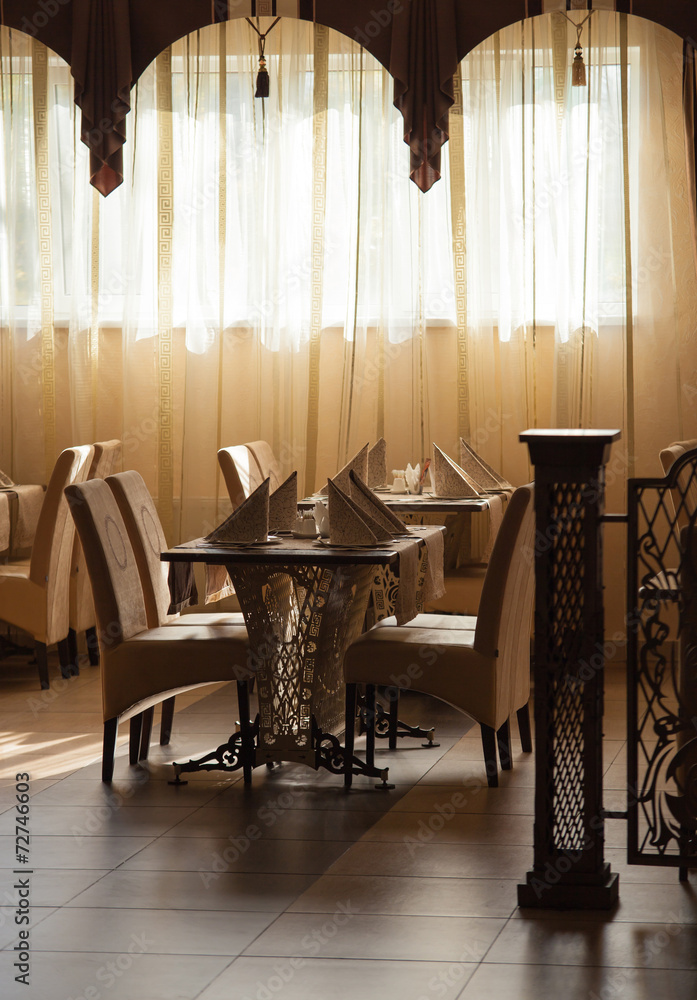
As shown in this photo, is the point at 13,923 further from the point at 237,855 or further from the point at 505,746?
the point at 505,746

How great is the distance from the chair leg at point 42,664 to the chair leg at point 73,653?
24cm

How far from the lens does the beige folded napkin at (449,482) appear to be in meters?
5.36

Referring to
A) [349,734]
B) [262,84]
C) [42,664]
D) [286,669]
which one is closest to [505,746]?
[349,734]

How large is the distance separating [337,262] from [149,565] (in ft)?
8.38

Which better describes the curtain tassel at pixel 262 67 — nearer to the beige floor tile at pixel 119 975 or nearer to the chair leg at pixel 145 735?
the chair leg at pixel 145 735

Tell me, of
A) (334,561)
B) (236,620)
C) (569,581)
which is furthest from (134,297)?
(569,581)

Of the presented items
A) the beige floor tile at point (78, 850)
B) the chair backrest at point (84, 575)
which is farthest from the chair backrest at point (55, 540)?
the beige floor tile at point (78, 850)

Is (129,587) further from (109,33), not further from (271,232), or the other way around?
(109,33)

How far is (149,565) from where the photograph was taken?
4.38 m

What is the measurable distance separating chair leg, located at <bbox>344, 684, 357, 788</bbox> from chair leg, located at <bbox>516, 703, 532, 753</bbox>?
692mm

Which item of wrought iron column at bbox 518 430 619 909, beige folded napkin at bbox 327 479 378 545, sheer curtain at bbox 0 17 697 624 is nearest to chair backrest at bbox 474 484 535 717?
beige folded napkin at bbox 327 479 378 545

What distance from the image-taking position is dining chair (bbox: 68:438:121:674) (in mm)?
5832

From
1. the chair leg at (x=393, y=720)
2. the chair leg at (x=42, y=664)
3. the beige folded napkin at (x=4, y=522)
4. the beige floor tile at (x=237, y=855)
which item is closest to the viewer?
the beige floor tile at (x=237, y=855)

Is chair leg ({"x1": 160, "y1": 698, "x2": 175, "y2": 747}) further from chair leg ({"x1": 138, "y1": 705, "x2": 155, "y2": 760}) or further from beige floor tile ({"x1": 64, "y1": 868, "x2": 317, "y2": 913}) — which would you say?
beige floor tile ({"x1": 64, "y1": 868, "x2": 317, "y2": 913})
